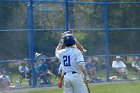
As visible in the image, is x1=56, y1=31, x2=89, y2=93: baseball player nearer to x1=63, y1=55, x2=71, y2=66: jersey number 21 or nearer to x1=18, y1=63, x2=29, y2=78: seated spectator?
x1=63, y1=55, x2=71, y2=66: jersey number 21

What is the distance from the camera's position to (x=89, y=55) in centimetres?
2248

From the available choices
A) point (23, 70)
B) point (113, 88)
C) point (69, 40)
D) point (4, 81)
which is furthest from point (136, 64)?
point (69, 40)

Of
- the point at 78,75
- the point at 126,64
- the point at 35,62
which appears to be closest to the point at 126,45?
the point at 126,64

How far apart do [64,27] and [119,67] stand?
3.01 metres

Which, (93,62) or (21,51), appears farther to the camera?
(93,62)

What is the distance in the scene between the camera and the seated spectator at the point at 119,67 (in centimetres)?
2269

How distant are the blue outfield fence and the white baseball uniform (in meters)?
9.13

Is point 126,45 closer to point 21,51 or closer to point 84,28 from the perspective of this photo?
point 84,28

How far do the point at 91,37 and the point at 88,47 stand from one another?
469 millimetres

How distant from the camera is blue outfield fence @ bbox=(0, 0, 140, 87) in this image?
20719 millimetres

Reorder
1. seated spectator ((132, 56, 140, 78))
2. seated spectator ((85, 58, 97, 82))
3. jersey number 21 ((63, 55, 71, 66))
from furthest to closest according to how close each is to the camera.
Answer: seated spectator ((132, 56, 140, 78))
seated spectator ((85, 58, 97, 82))
jersey number 21 ((63, 55, 71, 66))

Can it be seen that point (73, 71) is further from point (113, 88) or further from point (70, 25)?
point (70, 25)

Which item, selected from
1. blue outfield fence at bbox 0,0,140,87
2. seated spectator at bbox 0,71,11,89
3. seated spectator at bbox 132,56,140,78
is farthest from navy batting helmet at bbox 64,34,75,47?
seated spectator at bbox 132,56,140,78

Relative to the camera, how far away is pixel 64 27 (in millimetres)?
21938
